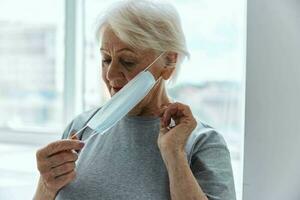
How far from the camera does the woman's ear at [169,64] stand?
3.26 ft

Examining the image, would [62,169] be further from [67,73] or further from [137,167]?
[67,73]

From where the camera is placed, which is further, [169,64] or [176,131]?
[169,64]

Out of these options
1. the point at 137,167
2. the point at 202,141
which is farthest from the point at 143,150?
the point at 202,141

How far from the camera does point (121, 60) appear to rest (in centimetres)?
95

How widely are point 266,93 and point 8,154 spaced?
109 cm

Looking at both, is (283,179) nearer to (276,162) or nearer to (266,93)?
(276,162)

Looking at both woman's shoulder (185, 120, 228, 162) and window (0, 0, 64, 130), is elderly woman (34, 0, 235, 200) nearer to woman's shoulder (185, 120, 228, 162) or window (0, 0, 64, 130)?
woman's shoulder (185, 120, 228, 162)

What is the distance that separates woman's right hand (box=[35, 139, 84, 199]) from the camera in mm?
873

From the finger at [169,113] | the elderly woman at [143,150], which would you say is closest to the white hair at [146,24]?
the elderly woman at [143,150]

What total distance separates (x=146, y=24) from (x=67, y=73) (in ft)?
2.21

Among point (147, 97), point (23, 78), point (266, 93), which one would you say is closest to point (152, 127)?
point (147, 97)

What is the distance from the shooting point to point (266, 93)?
111cm

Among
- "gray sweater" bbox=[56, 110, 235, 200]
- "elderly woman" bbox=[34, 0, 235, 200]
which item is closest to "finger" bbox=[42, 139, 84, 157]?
"elderly woman" bbox=[34, 0, 235, 200]

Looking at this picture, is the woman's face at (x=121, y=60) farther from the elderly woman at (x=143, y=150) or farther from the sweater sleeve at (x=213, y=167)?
the sweater sleeve at (x=213, y=167)
